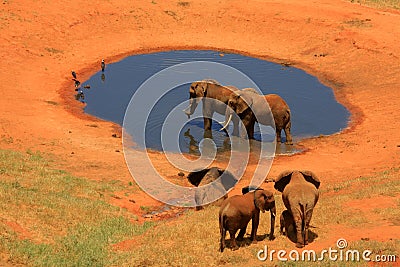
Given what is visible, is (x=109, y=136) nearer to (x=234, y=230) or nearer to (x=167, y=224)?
(x=167, y=224)

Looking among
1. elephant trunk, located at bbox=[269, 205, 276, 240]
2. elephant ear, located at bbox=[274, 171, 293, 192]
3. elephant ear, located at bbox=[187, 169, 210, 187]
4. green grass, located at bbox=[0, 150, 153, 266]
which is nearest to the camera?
elephant trunk, located at bbox=[269, 205, 276, 240]

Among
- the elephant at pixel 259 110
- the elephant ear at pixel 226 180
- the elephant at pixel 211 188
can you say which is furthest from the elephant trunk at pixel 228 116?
the elephant at pixel 211 188

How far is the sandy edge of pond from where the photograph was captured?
3106 centimetres

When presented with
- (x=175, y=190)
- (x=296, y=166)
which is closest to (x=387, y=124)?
(x=296, y=166)

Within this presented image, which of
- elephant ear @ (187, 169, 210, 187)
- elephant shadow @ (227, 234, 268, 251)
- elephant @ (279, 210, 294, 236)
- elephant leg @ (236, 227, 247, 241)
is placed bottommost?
elephant ear @ (187, 169, 210, 187)

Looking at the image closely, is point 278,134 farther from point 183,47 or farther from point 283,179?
point 183,47

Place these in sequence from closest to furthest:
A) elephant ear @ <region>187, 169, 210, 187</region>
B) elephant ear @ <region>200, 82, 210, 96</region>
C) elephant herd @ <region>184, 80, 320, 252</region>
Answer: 1. elephant herd @ <region>184, 80, 320, 252</region>
2. elephant ear @ <region>187, 169, 210, 187</region>
3. elephant ear @ <region>200, 82, 210, 96</region>

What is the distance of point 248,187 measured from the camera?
1902cm

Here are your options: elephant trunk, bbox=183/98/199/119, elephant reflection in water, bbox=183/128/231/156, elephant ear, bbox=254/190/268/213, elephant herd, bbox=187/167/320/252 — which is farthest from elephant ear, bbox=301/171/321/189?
elephant trunk, bbox=183/98/199/119

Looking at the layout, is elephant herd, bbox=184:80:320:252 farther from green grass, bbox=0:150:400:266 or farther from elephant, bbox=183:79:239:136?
green grass, bbox=0:150:400:266

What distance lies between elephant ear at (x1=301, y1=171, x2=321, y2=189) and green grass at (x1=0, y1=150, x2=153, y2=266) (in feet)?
20.3

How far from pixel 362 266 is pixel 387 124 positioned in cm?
2300

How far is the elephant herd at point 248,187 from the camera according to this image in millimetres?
17094

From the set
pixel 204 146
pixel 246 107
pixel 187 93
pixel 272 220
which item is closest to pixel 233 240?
pixel 272 220
